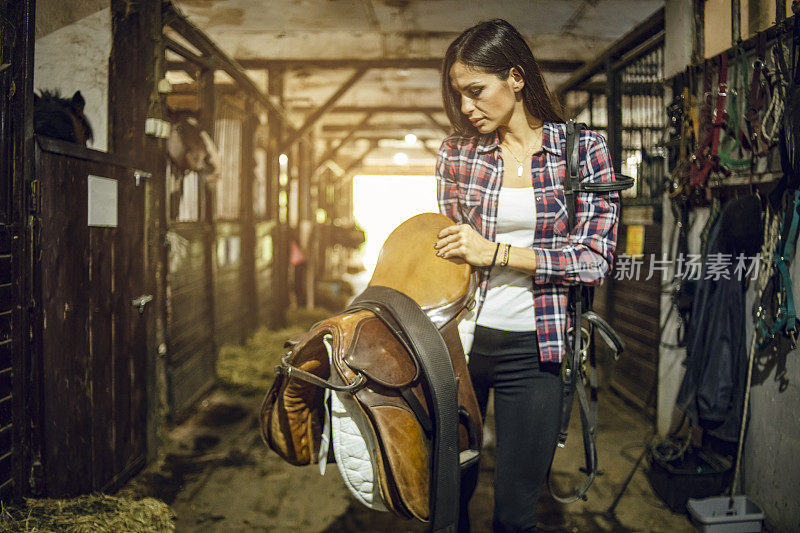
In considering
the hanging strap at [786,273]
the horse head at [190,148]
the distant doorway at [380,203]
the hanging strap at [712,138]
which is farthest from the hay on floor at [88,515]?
the distant doorway at [380,203]

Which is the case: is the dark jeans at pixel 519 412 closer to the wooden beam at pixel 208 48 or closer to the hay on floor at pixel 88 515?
the hay on floor at pixel 88 515

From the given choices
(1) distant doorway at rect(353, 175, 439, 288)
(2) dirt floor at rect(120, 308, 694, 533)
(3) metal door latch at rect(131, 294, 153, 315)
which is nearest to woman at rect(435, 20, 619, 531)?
(2) dirt floor at rect(120, 308, 694, 533)

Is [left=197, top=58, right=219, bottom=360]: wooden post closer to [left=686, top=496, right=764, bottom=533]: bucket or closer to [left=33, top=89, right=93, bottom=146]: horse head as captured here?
[left=33, top=89, right=93, bottom=146]: horse head

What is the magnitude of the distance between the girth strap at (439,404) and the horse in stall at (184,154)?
302cm

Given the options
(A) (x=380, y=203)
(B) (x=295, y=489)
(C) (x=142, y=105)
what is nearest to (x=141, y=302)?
(C) (x=142, y=105)

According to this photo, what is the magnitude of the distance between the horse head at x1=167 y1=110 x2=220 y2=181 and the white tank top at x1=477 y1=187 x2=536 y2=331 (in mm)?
2998

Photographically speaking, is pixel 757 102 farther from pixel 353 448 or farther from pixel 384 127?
pixel 384 127

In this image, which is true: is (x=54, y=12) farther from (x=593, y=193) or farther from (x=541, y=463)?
(x=541, y=463)

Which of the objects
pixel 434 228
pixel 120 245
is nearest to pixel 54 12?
pixel 120 245

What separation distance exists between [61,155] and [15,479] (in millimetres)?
1290

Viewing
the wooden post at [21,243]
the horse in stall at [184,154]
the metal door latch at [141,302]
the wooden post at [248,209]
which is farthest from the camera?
the wooden post at [248,209]

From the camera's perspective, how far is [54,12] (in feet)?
9.03

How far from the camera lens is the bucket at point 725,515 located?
7.94 feet

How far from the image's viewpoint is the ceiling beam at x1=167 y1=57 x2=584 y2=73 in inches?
225
